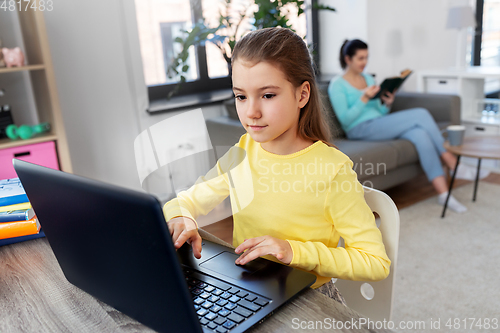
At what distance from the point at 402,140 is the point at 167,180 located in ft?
6.47

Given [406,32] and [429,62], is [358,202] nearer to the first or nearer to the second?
[406,32]

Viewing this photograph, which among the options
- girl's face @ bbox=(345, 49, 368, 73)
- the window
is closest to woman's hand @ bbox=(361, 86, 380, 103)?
girl's face @ bbox=(345, 49, 368, 73)

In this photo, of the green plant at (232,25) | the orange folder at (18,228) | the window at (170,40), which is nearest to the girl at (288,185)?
the orange folder at (18,228)

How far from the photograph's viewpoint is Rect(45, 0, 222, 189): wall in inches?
89.4

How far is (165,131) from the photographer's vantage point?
1.05 metres

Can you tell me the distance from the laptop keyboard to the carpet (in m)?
1.05

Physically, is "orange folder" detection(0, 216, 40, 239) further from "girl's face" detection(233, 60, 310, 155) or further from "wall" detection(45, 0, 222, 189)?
"wall" detection(45, 0, 222, 189)

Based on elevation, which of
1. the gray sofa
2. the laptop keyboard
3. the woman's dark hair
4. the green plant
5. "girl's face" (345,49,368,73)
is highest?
the green plant

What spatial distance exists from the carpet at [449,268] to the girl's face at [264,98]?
1.01 m

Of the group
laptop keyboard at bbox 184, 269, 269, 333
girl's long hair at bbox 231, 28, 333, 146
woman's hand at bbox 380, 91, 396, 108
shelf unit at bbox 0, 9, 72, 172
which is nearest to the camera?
laptop keyboard at bbox 184, 269, 269, 333

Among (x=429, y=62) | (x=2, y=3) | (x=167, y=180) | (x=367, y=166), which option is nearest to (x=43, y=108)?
(x=2, y=3)

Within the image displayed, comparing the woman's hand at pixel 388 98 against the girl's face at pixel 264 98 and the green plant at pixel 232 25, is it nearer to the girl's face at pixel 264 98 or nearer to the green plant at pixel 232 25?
the green plant at pixel 232 25

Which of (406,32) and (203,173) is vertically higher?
(406,32)

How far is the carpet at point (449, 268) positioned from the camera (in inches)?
58.5
